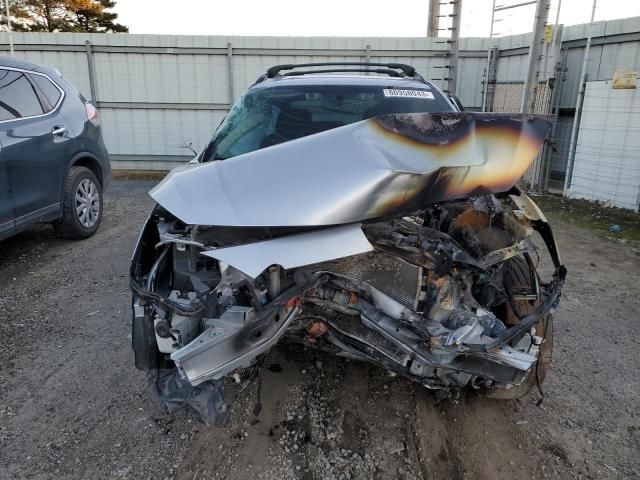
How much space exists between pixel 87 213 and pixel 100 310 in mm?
2131

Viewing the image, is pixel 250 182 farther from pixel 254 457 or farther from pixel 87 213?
pixel 87 213

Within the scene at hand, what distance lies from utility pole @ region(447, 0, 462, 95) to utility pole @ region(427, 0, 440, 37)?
0.87 metres

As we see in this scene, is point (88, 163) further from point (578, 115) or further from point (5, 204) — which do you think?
point (578, 115)

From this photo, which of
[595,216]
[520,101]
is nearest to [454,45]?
[520,101]

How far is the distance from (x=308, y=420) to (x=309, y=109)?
2.17 metres

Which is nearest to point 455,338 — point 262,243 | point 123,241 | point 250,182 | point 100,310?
point 262,243

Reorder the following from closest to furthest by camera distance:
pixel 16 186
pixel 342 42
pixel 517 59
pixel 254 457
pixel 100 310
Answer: pixel 254 457 → pixel 100 310 → pixel 16 186 → pixel 517 59 → pixel 342 42

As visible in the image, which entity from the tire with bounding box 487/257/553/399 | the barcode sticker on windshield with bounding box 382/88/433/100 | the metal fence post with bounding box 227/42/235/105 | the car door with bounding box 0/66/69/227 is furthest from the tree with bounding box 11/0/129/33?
the tire with bounding box 487/257/553/399

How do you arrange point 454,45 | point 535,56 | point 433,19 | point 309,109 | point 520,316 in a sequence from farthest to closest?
point 433,19 < point 454,45 < point 535,56 < point 309,109 < point 520,316

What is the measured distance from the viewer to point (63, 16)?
23.6 meters

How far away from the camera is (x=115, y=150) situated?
34.1 feet

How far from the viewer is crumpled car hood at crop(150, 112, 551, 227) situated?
201cm

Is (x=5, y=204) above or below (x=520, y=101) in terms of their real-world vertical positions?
below

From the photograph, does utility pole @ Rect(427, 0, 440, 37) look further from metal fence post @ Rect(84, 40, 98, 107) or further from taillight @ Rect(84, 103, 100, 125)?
taillight @ Rect(84, 103, 100, 125)
